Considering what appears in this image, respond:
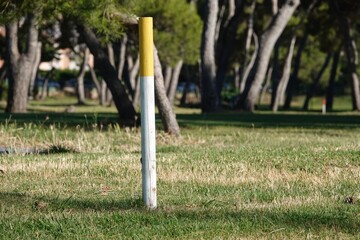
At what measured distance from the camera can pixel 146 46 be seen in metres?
7.99

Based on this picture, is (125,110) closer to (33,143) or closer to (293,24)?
(33,143)

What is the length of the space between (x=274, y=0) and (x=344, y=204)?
29.8m

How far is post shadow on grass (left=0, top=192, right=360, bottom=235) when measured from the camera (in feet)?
24.7

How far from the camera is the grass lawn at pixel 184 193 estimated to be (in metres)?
7.41

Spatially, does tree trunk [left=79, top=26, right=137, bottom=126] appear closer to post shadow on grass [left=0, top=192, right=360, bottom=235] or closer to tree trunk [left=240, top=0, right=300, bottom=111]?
tree trunk [left=240, top=0, right=300, bottom=111]

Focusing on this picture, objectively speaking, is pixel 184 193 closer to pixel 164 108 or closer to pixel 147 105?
pixel 147 105

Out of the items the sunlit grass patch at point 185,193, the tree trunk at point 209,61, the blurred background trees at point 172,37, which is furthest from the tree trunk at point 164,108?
the tree trunk at point 209,61

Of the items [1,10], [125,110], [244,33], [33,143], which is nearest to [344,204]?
[33,143]

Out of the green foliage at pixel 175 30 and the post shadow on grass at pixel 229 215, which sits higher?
the green foliage at pixel 175 30

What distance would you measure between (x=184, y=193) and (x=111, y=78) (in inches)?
525

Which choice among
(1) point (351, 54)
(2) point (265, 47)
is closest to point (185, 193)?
(2) point (265, 47)

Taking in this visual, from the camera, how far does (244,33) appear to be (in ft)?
168

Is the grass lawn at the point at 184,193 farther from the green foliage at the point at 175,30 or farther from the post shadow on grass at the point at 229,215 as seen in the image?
the green foliage at the point at 175,30

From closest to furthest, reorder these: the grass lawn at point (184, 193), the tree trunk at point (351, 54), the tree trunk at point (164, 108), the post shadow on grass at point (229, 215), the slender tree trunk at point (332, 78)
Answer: the grass lawn at point (184, 193)
the post shadow on grass at point (229, 215)
the tree trunk at point (164, 108)
the tree trunk at point (351, 54)
the slender tree trunk at point (332, 78)
